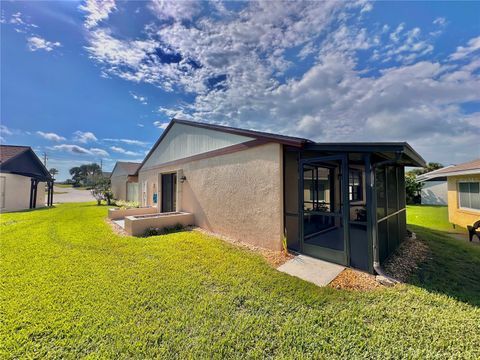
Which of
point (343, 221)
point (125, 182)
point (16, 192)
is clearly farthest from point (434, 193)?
point (16, 192)

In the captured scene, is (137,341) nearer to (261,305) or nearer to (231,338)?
(231,338)

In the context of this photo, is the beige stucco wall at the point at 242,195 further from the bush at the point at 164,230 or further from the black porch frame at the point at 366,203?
the bush at the point at 164,230

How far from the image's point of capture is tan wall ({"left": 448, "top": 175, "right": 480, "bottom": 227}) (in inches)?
404

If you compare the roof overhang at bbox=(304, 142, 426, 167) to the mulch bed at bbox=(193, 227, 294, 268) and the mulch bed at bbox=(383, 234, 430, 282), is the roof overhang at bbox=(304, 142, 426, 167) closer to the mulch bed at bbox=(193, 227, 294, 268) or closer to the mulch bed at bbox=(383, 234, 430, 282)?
the mulch bed at bbox=(383, 234, 430, 282)

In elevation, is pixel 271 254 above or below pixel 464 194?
below

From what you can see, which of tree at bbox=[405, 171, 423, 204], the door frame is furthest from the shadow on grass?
tree at bbox=[405, 171, 423, 204]

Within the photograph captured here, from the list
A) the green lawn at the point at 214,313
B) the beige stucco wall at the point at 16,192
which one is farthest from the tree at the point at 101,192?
the green lawn at the point at 214,313

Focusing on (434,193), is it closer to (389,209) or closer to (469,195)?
(469,195)

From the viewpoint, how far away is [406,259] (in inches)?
230

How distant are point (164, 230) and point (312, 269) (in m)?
6.64

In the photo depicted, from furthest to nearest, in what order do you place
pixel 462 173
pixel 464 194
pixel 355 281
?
pixel 464 194, pixel 462 173, pixel 355 281

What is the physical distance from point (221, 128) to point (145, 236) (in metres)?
5.49

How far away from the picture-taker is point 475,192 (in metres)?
A: 10.3

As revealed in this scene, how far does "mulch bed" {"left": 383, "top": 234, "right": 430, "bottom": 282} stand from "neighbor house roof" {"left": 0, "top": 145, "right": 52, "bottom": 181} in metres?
25.3
